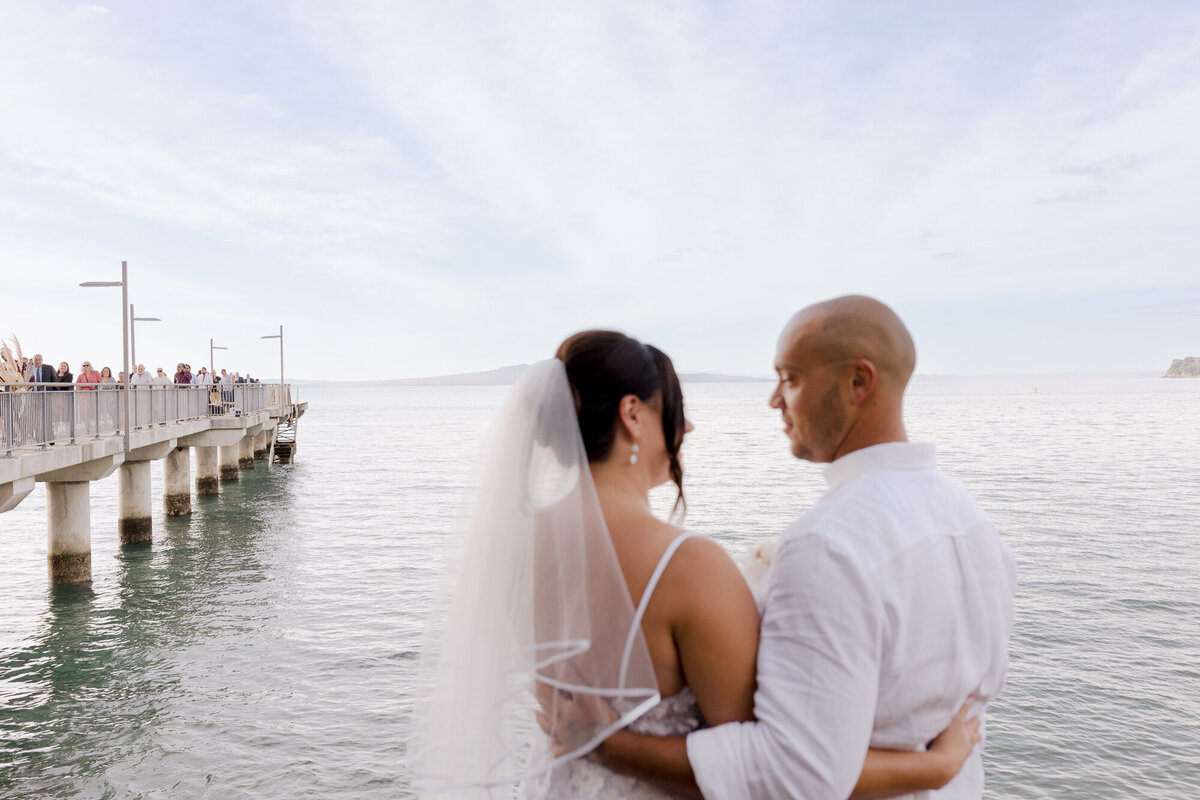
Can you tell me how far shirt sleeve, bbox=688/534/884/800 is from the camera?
6.21ft

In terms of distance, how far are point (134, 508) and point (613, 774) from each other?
25724mm

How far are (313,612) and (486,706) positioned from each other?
54.2ft

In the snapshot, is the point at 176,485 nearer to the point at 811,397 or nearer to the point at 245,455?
the point at 245,455

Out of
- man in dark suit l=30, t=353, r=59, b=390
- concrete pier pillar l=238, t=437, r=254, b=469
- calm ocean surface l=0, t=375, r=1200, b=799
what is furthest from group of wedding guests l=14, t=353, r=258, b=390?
concrete pier pillar l=238, t=437, r=254, b=469

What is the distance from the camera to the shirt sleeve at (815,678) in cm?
189

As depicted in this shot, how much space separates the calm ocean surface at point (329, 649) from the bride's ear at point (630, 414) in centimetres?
70

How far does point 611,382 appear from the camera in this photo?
227 centimetres

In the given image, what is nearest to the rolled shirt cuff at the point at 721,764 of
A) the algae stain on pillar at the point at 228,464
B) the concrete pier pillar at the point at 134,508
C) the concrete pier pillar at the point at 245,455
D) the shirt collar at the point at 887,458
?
the shirt collar at the point at 887,458

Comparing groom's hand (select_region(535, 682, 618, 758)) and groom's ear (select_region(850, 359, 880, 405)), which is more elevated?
groom's ear (select_region(850, 359, 880, 405))

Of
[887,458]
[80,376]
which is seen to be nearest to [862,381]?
[887,458]

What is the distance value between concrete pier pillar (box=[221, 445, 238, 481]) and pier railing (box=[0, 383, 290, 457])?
11836mm

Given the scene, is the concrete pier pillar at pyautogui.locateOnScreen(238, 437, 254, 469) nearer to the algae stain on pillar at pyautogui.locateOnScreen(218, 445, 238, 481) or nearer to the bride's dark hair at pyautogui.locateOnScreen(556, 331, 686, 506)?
the algae stain on pillar at pyautogui.locateOnScreen(218, 445, 238, 481)

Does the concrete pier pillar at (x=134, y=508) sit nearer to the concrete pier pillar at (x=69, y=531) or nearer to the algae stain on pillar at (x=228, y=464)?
the concrete pier pillar at (x=69, y=531)

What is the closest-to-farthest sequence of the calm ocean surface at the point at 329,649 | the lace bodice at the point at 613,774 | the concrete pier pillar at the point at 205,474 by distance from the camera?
the lace bodice at the point at 613,774, the calm ocean surface at the point at 329,649, the concrete pier pillar at the point at 205,474
